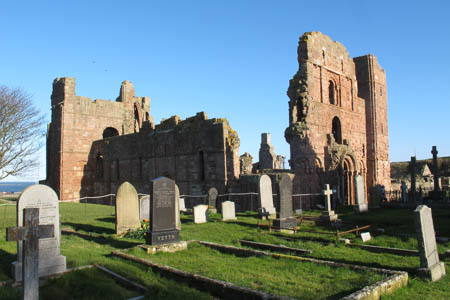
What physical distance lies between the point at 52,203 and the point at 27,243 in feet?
8.36

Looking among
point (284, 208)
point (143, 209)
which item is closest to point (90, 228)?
point (143, 209)

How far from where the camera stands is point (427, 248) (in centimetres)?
659

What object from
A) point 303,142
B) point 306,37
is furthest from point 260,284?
point 306,37

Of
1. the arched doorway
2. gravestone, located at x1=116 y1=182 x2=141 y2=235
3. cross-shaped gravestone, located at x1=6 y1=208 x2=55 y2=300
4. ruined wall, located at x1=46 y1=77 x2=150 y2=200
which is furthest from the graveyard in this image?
ruined wall, located at x1=46 y1=77 x2=150 y2=200

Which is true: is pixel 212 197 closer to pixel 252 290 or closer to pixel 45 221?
pixel 45 221

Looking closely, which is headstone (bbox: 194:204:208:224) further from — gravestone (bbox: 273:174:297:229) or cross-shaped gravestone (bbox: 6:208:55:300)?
cross-shaped gravestone (bbox: 6:208:55:300)

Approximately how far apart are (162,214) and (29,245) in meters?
4.62

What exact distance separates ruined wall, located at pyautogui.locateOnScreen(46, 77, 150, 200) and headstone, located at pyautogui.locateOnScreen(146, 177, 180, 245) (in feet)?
72.7

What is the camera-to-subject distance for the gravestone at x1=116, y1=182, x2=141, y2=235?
1171 centimetres

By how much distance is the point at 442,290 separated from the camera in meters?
5.84

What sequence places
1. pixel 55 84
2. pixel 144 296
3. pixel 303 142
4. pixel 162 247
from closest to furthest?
pixel 144 296 < pixel 162 247 < pixel 303 142 < pixel 55 84

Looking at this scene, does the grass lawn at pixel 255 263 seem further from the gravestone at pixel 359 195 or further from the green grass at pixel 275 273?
the gravestone at pixel 359 195

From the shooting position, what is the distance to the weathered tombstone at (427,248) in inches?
254

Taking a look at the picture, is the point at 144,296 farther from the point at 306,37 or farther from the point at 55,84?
the point at 55,84
